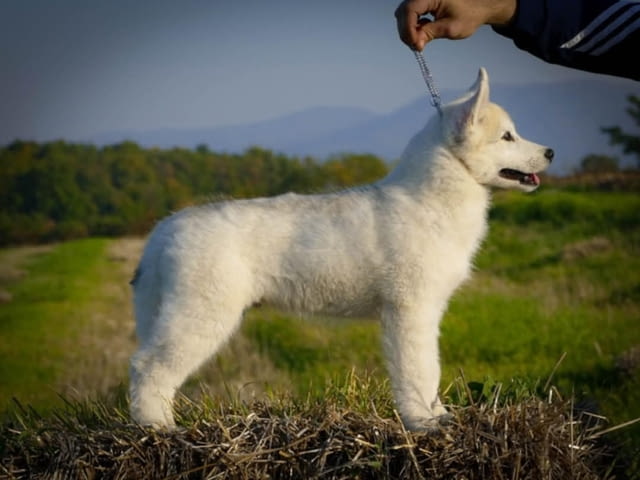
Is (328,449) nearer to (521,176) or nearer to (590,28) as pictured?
(521,176)

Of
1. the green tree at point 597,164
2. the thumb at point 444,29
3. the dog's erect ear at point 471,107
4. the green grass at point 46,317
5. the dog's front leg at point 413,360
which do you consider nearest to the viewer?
the thumb at point 444,29

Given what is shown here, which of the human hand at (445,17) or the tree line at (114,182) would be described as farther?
the tree line at (114,182)

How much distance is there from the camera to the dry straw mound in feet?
15.8

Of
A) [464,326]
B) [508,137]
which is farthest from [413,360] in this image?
[464,326]

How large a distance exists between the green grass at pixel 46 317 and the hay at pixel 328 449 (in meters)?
5.24

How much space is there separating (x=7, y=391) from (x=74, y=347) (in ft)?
6.59

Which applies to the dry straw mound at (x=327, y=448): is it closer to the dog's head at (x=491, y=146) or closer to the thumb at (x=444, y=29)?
the dog's head at (x=491, y=146)

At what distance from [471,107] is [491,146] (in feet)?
1.07

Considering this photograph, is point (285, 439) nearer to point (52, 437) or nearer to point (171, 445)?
point (171, 445)

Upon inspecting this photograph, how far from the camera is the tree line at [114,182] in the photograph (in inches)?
693

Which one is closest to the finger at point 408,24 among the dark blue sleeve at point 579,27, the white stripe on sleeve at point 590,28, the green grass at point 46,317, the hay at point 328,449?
the dark blue sleeve at point 579,27

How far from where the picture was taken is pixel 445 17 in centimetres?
499

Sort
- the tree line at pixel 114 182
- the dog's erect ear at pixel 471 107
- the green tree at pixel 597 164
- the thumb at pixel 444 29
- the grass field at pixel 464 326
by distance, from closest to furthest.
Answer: the thumb at pixel 444 29 < the dog's erect ear at pixel 471 107 < the grass field at pixel 464 326 < the tree line at pixel 114 182 < the green tree at pixel 597 164

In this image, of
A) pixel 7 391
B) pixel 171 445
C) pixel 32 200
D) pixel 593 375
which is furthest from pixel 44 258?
pixel 171 445
